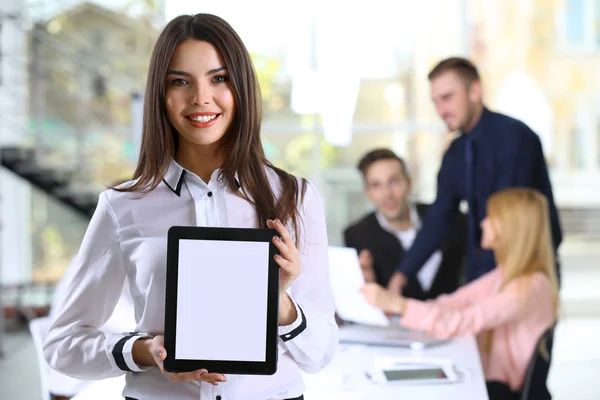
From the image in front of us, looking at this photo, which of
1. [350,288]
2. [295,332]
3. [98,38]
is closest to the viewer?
[295,332]

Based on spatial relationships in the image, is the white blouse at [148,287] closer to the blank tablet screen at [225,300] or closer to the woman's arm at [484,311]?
the blank tablet screen at [225,300]

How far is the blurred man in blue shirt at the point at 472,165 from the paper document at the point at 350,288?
113 cm

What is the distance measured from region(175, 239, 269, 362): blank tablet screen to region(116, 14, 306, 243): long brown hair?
133 millimetres

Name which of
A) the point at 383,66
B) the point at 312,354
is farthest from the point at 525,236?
the point at 383,66

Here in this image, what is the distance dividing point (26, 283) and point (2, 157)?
1.19m

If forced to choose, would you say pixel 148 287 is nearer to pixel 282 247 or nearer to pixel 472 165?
pixel 282 247

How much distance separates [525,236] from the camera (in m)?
3.50

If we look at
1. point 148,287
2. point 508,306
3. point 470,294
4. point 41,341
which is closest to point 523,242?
point 508,306

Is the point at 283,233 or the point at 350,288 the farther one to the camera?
the point at 350,288

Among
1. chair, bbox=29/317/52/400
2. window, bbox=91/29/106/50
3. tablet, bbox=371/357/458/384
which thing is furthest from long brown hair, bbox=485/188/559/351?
window, bbox=91/29/106/50

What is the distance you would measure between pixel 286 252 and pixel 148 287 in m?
0.26

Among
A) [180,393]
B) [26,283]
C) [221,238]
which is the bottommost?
[26,283]

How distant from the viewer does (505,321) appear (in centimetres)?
338

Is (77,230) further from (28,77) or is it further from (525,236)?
(525,236)
